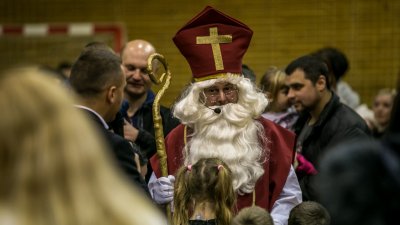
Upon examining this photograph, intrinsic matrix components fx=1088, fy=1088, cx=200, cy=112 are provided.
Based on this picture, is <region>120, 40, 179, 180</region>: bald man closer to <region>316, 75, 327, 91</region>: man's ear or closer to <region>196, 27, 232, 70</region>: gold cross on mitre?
<region>196, 27, 232, 70</region>: gold cross on mitre

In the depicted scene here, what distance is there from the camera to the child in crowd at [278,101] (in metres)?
7.53

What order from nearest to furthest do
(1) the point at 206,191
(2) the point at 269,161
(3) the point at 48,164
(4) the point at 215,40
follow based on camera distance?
(3) the point at 48,164 < (1) the point at 206,191 < (2) the point at 269,161 < (4) the point at 215,40

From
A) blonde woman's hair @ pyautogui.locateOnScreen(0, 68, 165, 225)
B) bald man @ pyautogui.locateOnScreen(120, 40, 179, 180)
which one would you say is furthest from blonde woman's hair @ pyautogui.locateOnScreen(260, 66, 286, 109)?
blonde woman's hair @ pyautogui.locateOnScreen(0, 68, 165, 225)

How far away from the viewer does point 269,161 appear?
5891mm

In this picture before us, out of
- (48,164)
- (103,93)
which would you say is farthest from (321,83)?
(48,164)

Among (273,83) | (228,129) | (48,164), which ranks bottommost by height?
(273,83)

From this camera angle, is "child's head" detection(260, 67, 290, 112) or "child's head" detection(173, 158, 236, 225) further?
"child's head" detection(260, 67, 290, 112)

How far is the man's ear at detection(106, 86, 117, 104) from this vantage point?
4785mm

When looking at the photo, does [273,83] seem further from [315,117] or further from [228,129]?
[228,129]

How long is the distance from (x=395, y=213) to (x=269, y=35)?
7801 millimetres

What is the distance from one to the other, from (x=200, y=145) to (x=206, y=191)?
93 cm

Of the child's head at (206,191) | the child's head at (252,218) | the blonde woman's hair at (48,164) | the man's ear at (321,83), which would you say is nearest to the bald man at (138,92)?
the man's ear at (321,83)

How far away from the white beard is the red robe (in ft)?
0.16

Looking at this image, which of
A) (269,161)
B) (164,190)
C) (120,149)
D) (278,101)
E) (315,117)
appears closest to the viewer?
(120,149)
